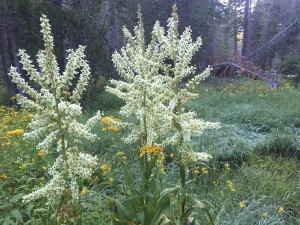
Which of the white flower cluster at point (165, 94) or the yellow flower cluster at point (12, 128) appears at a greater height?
the white flower cluster at point (165, 94)

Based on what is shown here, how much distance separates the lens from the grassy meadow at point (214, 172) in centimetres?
369

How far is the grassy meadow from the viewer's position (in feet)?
12.1

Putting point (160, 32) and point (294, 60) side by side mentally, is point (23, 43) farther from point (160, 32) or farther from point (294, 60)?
point (294, 60)

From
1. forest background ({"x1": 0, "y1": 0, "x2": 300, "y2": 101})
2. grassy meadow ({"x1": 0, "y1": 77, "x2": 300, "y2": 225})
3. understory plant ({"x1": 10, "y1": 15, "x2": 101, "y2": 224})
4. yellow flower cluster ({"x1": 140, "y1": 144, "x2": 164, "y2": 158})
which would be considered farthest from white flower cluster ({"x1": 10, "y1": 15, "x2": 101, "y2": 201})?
forest background ({"x1": 0, "y1": 0, "x2": 300, "y2": 101})

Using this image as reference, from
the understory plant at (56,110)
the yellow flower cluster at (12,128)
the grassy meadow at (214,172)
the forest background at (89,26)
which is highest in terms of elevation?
the forest background at (89,26)

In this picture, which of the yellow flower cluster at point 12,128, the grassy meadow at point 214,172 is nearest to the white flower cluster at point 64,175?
the grassy meadow at point 214,172

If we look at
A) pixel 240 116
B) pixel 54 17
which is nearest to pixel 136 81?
pixel 240 116

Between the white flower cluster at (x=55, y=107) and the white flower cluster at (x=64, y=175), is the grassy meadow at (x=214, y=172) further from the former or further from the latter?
the white flower cluster at (x=55, y=107)

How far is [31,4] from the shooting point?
10938 millimetres

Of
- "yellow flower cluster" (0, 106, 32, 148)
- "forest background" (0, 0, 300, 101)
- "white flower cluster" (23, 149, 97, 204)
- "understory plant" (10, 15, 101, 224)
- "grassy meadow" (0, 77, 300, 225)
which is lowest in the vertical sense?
"grassy meadow" (0, 77, 300, 225)

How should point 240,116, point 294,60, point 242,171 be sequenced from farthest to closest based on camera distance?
point 294,60 → point 240,116 → point 242,171

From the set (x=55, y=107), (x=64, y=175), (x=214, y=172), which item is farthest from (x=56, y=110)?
(x=214, y=172)

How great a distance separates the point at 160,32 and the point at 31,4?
9445 millimetres

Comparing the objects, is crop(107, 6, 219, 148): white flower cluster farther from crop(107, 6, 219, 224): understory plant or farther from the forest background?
the forest background
